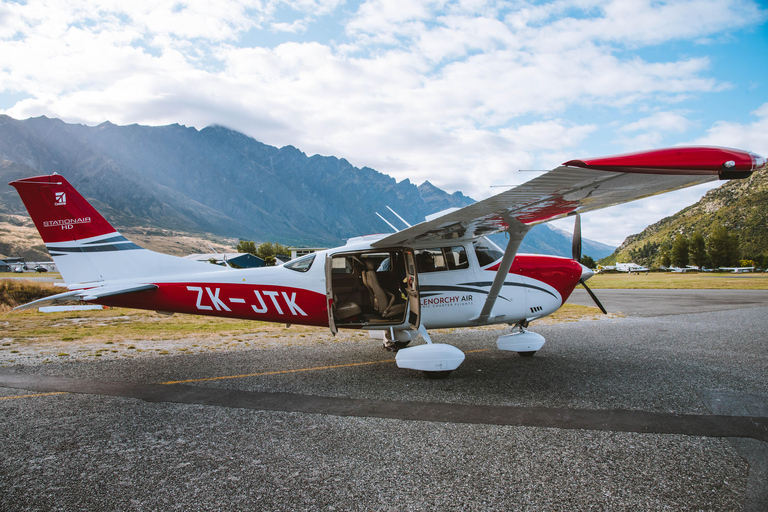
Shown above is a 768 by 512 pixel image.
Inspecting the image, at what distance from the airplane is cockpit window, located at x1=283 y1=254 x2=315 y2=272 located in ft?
0.07

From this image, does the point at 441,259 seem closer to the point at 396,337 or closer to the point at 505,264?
the point at 505,264

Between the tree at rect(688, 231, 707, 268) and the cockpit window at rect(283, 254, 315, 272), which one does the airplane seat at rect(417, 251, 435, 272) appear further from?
the tree at rect(688, 231, 707, 268)

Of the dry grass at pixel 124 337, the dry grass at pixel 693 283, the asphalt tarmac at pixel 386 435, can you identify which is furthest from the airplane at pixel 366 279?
the dry grass at pixel 693 283

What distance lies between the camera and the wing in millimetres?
3629

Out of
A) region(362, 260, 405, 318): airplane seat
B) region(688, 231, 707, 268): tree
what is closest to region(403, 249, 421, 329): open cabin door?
region(362, 260, 405, 318): airplane seat

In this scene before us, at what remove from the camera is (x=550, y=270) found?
761cm

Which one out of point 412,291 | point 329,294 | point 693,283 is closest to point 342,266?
point 329,294

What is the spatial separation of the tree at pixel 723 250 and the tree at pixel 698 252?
3.11 meters

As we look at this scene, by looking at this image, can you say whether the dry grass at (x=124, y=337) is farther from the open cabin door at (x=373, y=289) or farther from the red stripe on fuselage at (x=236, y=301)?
the open cabin door at (x=373, y=289)

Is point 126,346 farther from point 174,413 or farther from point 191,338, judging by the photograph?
point 174,413

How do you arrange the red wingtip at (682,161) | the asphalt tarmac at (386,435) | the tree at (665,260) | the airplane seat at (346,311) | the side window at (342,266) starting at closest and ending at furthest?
the asphalt tarmac at (386,435), the red wingtip at (682,161), the airplane seat at (346,311), the side window at (342,266), the tree at (665,260)

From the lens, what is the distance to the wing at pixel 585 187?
363 centimetres

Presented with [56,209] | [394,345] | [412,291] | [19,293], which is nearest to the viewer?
[56,209]

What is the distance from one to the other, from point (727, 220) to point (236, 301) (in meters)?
132
